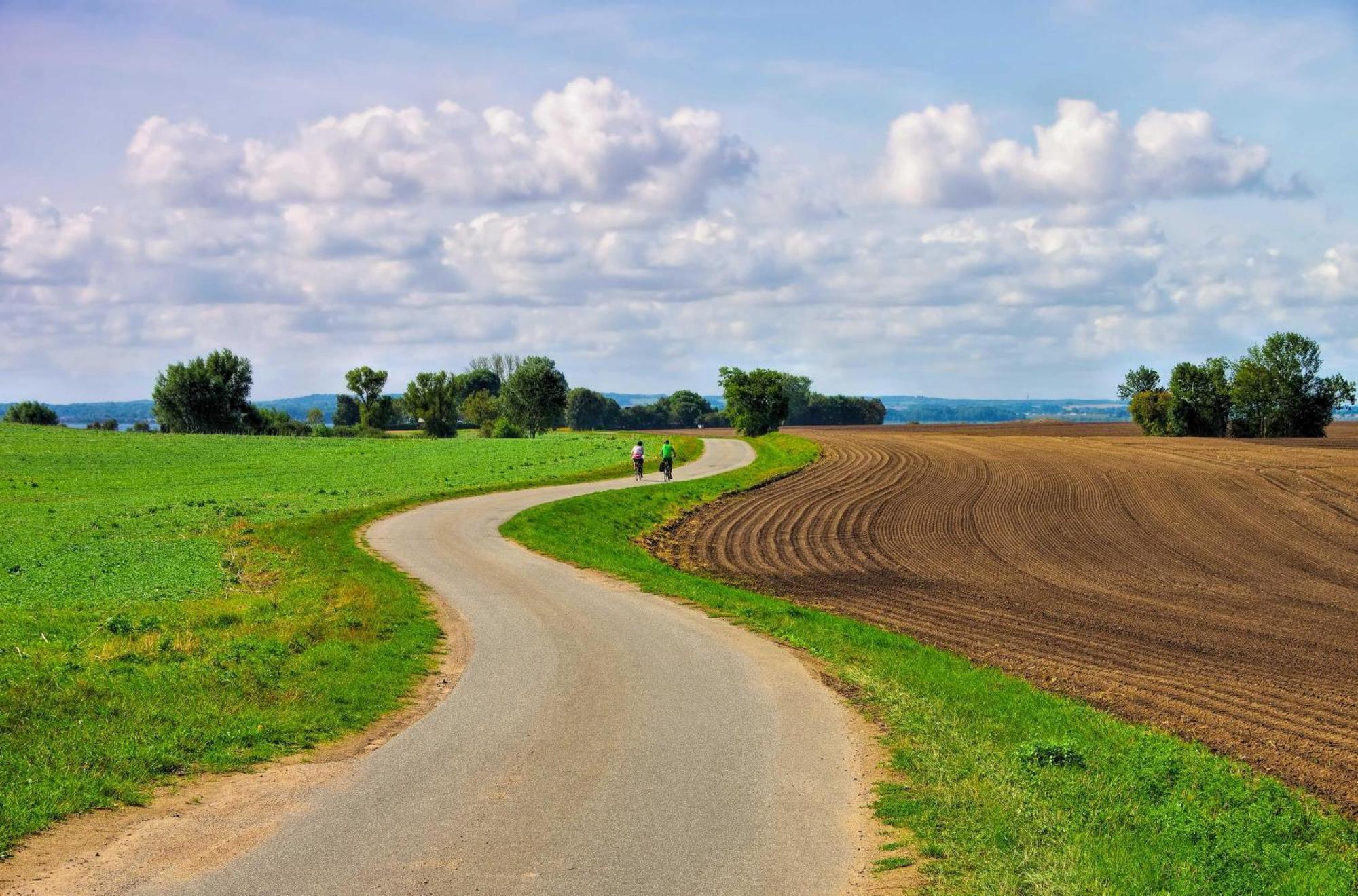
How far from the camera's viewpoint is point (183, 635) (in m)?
17.7

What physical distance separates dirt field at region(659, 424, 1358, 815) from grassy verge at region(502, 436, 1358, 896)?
4.38 feet

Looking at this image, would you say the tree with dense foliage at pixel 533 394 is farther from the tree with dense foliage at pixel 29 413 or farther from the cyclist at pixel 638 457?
the cyclist at pixel 638 457

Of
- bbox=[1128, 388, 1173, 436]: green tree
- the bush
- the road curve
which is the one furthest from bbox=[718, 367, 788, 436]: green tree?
the road curve

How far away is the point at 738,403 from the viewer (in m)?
99.3

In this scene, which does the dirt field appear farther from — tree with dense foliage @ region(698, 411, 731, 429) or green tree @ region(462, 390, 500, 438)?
tree with dense foliage @ region(698, 411, 731, 429)

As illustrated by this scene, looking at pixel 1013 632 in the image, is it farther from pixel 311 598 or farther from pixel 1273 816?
pixel 311 598

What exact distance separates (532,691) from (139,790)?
5211mm

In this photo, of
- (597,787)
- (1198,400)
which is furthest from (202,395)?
(597,787)

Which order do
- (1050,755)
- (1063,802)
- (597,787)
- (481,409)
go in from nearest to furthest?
(1063,802) < (597,787) < (1050,755) < (481,409)

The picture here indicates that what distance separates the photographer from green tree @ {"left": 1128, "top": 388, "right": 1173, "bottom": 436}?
118 m

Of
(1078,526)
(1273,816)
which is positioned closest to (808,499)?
(1078,526)

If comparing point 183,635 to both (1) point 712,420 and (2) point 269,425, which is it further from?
(1) point 712,420

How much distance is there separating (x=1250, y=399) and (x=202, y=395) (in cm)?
11297

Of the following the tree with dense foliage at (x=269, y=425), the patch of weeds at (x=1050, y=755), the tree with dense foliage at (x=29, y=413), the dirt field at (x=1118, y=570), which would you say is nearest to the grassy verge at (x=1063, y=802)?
the patch of weeds at (x=1050, y=755)
